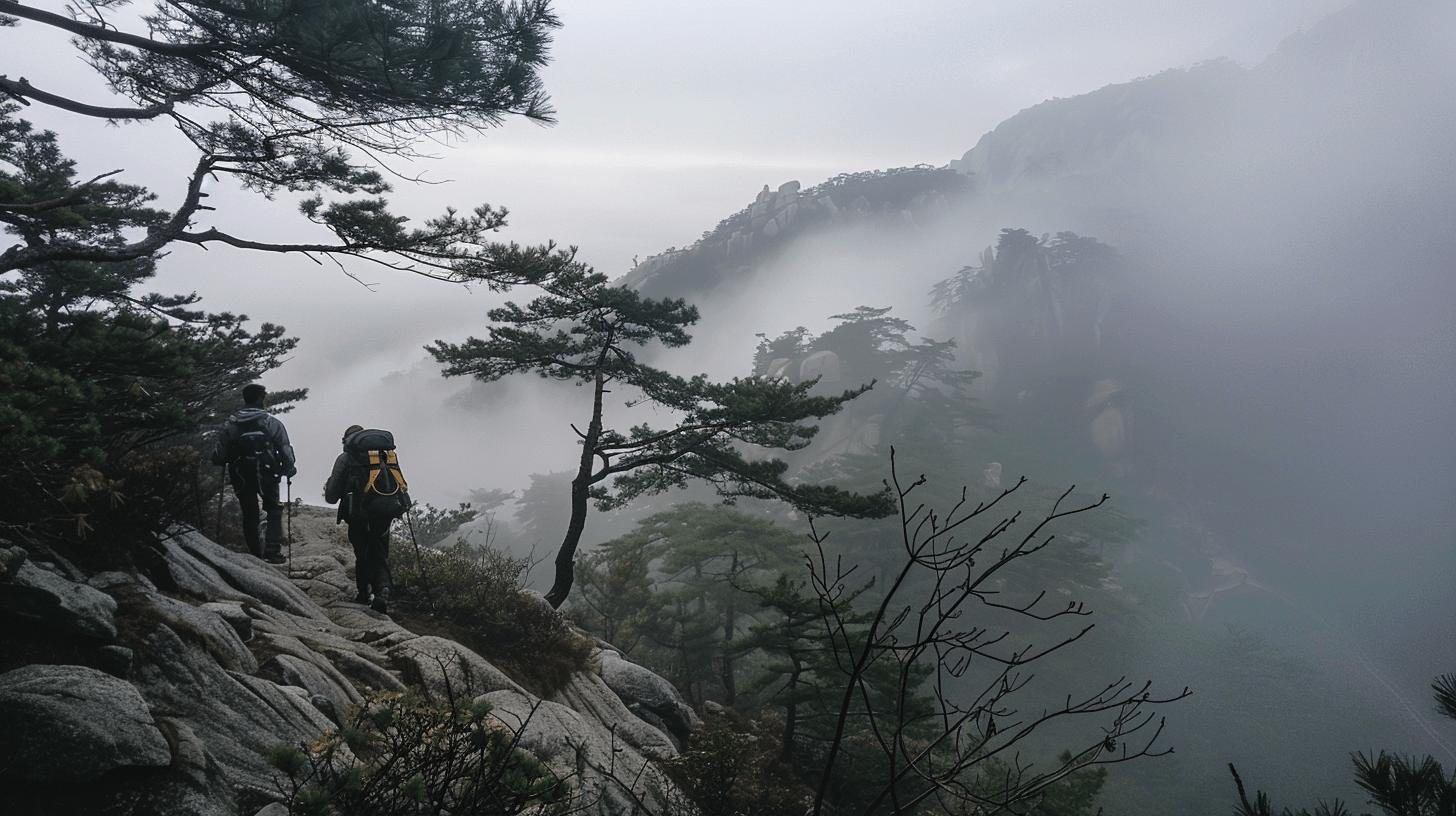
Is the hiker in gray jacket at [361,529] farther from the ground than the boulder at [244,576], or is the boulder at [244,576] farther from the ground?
the hiker in gray jacket at [361,529]

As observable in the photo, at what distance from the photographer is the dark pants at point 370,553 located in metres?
7.42

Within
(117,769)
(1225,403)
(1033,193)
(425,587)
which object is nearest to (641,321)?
(425,587)

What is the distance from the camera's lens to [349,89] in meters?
6.98

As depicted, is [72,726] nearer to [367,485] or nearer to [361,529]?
[367,485]

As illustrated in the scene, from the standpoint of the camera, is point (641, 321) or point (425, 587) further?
point (641, 321)

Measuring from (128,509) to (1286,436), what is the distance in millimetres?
83139

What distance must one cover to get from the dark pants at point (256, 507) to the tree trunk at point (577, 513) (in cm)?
440

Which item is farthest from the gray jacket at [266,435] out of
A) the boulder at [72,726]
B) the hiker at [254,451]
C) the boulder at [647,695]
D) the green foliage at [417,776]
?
the green foliage at [417,776]

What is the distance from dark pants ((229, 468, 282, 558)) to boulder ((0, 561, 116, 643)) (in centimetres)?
410

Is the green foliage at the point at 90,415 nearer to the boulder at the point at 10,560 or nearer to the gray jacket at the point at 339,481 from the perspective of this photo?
the boulder at the point at 10,560

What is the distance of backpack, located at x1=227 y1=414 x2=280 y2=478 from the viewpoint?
25.2 feet

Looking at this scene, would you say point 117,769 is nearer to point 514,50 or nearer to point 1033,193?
point 514,50

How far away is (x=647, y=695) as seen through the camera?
1004 centimetres

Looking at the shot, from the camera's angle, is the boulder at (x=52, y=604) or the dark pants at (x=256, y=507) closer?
the boulder at (x=52, y=604)
